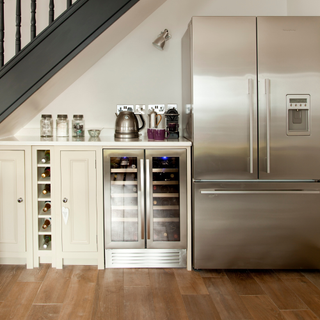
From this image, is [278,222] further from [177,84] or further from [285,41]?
[177,84]

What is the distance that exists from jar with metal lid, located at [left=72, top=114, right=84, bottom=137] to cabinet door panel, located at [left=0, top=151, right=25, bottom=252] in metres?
0.63

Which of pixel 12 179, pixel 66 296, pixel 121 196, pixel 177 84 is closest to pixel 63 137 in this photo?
pixel 12 179

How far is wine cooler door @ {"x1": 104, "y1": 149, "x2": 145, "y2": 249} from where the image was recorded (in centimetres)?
258

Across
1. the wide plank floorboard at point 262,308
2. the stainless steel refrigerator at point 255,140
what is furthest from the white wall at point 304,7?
the wide plank floorboard at point 262,308

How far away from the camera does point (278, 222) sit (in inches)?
98.0

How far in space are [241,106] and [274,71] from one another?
334 mm

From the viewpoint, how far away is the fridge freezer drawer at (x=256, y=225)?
2.47 meters

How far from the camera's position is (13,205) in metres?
2.60

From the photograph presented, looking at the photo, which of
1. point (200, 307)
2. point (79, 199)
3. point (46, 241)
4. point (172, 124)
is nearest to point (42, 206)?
point (46, 241)

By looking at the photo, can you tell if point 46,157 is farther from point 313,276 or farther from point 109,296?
point 313,276

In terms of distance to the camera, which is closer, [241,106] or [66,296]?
[66,296]

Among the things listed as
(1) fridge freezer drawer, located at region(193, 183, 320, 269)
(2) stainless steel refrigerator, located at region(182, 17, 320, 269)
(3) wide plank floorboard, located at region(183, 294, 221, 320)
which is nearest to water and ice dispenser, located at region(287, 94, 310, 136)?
(2) stainless steel refrigerator, located at region(182, 17, 320, 269)

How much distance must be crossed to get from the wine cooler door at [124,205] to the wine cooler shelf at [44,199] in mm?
455

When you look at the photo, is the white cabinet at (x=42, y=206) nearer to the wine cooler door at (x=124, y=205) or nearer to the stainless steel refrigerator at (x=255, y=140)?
the wine cooler door at (x=124, y=205)
